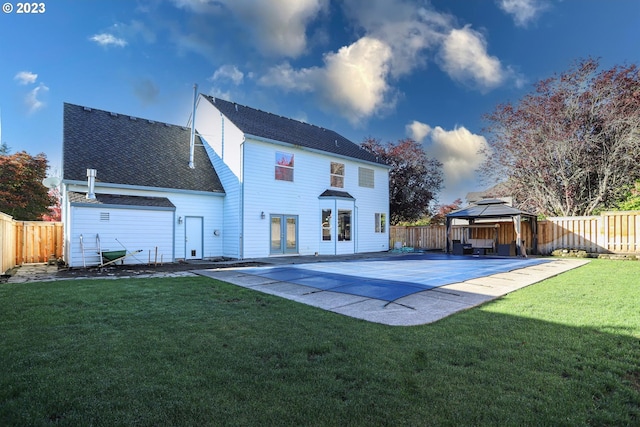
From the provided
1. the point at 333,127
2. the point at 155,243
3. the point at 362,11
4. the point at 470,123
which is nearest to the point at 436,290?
the point at 155,243

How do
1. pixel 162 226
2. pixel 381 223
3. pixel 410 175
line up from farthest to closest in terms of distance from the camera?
1. pixel 410 175
2. pixel 381 223
3. pixel 162 226

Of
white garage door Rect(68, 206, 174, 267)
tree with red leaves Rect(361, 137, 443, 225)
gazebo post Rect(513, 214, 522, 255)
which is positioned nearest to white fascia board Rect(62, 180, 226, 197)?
white garage door Rect(68, 206, 174, 267)

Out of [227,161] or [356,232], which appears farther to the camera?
[356,232]

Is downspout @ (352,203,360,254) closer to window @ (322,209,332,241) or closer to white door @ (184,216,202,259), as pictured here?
window @ (322,209,332,241)

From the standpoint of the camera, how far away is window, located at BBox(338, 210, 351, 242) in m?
17.2

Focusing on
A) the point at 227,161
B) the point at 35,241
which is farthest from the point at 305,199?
the point at 35,241

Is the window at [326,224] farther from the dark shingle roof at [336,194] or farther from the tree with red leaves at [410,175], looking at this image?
the tree with red leaves at [410,175]

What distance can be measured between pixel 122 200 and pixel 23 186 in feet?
39.5

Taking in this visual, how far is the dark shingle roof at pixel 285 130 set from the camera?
15414 millimetres

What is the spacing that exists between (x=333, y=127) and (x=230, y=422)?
2133cm

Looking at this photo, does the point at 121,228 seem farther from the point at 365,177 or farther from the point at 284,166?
the point at 365,177

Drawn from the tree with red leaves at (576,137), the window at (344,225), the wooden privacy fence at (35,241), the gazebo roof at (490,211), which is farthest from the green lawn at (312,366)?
the tree with red leaves at (576,137)

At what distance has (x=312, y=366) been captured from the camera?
2.98 metres

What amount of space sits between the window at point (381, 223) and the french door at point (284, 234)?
18.9ft
